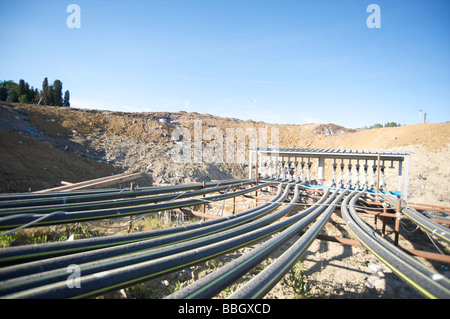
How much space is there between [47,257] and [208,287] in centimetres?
139

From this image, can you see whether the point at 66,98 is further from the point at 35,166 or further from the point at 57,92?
the point at 35,166

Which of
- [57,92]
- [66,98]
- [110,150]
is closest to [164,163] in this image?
[110,150]

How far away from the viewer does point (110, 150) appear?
1717 cm

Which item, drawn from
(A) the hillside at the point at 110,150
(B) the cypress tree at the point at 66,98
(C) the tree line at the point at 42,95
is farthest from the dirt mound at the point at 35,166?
(B) the cypress tree at the point at 66,98

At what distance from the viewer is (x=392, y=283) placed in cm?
432

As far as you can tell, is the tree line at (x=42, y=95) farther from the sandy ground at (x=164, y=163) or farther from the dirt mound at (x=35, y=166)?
the dirt mound at (x=35, y=166)

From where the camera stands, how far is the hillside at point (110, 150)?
1180cm

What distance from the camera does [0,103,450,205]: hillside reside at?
38.7ft

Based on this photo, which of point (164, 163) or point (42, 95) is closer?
point (164, 163)

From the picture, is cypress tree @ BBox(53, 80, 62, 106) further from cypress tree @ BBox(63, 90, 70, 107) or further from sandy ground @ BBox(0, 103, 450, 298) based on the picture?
sandy ground @ BBox(0, 103, 450, 298)

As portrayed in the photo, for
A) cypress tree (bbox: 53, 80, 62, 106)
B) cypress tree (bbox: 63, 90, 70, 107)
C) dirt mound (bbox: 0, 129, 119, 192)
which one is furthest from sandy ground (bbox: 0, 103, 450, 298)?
cypress tree (bbox: 63, 90, 70, 107)

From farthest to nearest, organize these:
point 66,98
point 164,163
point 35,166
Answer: point 66,98
point 164,163
point 35,166
